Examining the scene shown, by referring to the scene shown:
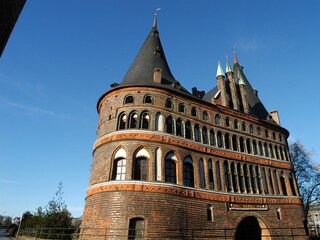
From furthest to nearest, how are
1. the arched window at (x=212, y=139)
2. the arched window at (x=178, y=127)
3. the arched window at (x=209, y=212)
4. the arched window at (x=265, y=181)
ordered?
1. the arched window at (x=265, y=181)
2. the arched window at (x=212, y=139)
3. the arched window at (x=178, y=127)
4. the arched window at (x=209, y=212)

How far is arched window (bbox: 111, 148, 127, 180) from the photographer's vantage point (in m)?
15.7

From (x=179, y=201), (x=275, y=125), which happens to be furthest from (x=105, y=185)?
(x=275, y=125)

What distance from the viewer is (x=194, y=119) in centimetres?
1947

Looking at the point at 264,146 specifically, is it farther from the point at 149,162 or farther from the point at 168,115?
the point at 149,162

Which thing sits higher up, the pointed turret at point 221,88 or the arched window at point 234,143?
the pointed turret at point 221,88

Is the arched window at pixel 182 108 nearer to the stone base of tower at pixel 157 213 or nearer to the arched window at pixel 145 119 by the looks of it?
the arched window at pixel 145 119

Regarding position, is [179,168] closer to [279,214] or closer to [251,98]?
[279,214]

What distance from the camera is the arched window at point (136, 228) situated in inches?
540

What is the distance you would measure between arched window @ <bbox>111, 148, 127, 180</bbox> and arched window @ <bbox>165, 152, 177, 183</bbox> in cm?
297

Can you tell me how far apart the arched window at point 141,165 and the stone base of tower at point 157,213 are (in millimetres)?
833

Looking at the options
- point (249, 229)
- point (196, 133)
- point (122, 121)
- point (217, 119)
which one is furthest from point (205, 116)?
point (249, 229)

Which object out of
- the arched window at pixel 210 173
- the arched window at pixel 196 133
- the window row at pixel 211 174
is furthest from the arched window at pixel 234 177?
the arched window at pixel 196 133

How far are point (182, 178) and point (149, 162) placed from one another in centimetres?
270

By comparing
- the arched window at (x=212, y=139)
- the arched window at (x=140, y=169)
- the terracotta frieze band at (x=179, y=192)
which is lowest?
the terracotta frieze band at (x=179, y=192)
